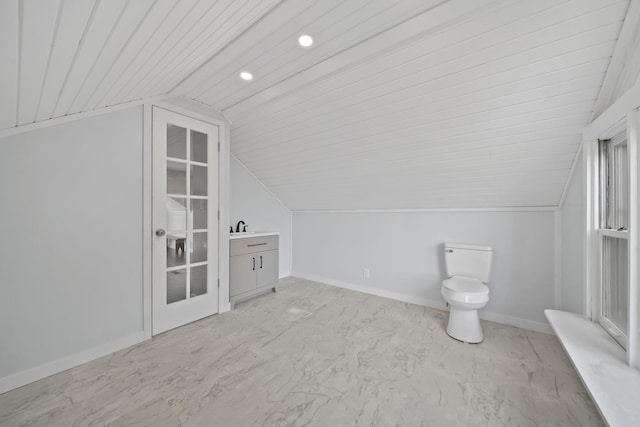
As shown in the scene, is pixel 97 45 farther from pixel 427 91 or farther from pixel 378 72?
pixel 427 91

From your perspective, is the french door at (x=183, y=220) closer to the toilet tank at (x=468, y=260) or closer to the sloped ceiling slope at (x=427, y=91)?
the sloped ceiling slope at (x=427, y=91)

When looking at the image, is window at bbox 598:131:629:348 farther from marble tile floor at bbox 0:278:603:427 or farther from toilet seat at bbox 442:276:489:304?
toilet seat at bbox 442:276:489:304

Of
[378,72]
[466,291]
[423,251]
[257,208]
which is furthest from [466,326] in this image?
[257,208]

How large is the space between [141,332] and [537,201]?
12.2ft

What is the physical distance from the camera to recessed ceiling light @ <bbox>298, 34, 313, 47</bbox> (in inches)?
58.2

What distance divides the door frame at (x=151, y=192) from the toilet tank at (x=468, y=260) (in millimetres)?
2414

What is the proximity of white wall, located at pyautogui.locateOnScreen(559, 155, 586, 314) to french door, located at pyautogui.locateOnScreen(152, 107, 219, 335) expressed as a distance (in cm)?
325

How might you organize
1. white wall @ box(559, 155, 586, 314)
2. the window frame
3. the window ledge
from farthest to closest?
white wall @ box(559, 155, 586, 314) → the window frame → the window ledge

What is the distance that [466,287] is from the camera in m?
2.22

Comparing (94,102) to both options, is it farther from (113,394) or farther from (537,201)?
(537,201)

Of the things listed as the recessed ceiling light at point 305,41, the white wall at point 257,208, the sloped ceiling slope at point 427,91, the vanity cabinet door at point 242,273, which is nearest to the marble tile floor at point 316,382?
the vanity cabinet door at point 242,273

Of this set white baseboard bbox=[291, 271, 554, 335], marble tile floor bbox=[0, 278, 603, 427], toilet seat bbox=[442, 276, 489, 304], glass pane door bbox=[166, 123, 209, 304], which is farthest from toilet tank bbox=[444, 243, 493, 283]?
glass pane door bbox=[166, 123, 209, 304]

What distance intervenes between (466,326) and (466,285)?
36 centimetres

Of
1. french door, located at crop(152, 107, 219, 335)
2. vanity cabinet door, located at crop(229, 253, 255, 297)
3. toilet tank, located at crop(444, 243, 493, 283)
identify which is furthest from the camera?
vanity cabinet door, located at crop(229, 253, 255, 297)
